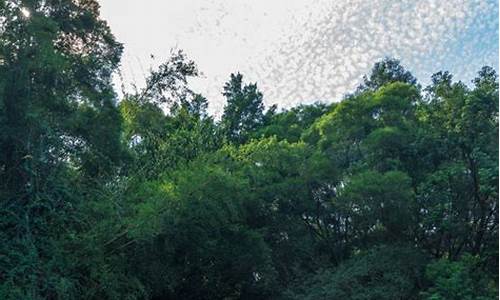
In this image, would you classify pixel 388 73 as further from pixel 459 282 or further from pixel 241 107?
pixel 459 282

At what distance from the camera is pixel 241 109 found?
24.5 m

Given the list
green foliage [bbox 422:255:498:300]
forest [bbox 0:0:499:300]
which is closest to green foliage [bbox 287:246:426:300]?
forest [bbox 0:0:499:300]

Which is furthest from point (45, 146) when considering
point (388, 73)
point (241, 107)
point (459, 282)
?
point (388, 73)

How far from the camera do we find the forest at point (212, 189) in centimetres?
986

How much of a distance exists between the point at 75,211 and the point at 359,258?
5897 mm

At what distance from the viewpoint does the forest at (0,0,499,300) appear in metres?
9.86

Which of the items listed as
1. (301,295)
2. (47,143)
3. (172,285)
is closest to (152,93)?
(47,143)

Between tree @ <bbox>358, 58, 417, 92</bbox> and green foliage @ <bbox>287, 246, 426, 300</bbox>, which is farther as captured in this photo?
tree @ <bbox>358, 58, 417, 92</bbox>

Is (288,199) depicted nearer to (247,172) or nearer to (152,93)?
(247,172)

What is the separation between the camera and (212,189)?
38.6 feet

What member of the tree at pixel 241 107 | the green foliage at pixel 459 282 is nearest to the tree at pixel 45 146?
the green foliage at pixel 459 282

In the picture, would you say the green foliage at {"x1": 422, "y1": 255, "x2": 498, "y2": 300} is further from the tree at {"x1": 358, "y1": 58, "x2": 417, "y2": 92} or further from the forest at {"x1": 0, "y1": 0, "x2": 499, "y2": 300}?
the tree at {"x1": 358, "y1": 58, "x2": 417, "y2": 92}

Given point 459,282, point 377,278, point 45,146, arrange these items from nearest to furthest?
point 45,146 → point 459,282 → point 377,278

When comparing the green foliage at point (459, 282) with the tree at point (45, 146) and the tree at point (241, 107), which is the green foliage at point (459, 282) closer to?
the tree at point (45, 146)
